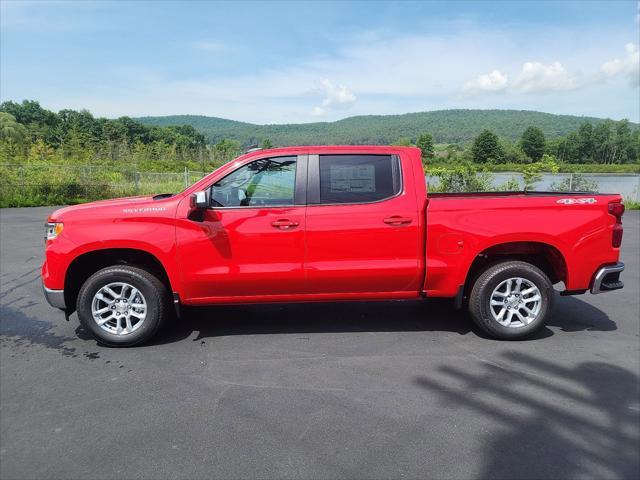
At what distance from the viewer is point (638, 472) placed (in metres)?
2.62

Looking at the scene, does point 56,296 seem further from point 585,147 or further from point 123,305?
point 585,147

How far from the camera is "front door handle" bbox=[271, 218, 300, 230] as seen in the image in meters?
4.45

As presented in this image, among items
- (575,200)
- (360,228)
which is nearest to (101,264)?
(360,228)

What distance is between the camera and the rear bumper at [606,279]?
4.61 meters

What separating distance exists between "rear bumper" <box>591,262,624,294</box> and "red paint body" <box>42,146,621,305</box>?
0.07 m

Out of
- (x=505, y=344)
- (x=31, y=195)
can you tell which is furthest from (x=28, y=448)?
(x=31, y=195)

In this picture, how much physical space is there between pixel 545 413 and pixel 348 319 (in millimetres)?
2436

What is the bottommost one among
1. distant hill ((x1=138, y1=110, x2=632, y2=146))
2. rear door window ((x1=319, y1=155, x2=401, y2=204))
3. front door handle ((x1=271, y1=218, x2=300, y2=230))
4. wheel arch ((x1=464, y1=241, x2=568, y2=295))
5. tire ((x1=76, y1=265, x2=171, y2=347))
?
tire ((x1=76, y1=265, x2=171, y2=347))

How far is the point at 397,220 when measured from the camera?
177 inches

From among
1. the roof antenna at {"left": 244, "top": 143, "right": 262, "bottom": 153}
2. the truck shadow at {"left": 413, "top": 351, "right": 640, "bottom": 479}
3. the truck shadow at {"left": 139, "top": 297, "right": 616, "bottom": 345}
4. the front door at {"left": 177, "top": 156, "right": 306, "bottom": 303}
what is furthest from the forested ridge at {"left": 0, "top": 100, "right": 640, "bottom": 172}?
the truck shadow at {"left": 413, "top": 351, "right": 640, "bottom": 479}

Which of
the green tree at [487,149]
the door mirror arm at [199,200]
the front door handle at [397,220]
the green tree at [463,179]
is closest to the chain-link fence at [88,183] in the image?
the green tree at [463,179]

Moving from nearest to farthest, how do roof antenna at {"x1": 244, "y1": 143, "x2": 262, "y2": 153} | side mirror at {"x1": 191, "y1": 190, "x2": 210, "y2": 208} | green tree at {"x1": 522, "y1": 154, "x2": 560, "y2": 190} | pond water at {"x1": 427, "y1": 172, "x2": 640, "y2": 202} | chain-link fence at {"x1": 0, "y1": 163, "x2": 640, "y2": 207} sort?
side mirror at {"x1": 191, "y1": 190, "x2": 210, "y2": 208}, roof antenna at {"x1": 244, "y1": 143, "x2": 262, "y2": 153}, green tree at {"x1": 522, "y1": 154, "x2": 560, "y2": 190}, pond water at {"x1": 427, "y1": 172, "x2": 640, "y2": 202}, chain-link fence at {"x1": 0, "y1": 163, "x2": 640, "y2": 207}

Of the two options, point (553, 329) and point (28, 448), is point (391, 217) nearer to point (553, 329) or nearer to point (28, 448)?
point (553, 329)

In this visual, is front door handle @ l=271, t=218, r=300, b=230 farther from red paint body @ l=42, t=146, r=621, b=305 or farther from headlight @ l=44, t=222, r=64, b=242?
headlight @ l=44, t=222, r=64, b=242
